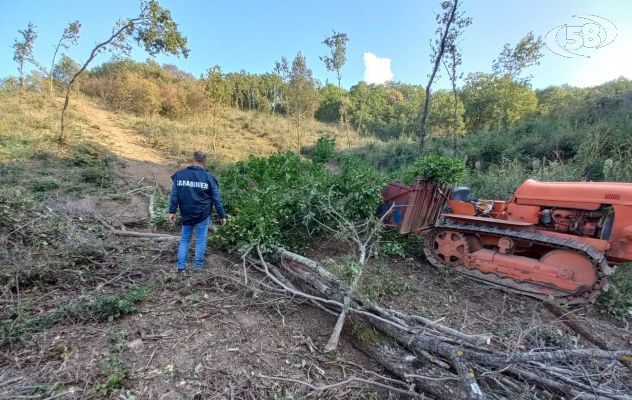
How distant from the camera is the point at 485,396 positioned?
6.86 feet

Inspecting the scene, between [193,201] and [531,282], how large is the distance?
5.04 meters

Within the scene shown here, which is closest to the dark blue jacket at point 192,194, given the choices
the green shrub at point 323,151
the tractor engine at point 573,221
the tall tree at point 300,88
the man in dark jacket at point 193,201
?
the man in dark jacket at point 193,201

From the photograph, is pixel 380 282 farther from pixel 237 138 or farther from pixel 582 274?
pixel 237 138

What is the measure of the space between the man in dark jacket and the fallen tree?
210 cm

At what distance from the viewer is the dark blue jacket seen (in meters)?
4.23

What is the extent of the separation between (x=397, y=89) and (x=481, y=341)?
150ft

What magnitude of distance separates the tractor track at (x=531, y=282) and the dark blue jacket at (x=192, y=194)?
387cm

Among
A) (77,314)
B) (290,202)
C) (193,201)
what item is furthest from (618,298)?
(77,314)

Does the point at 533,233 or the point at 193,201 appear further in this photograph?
the point at 533,233

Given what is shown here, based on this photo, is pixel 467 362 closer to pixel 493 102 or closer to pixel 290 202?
pixel 290 202

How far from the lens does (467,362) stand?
236 cm

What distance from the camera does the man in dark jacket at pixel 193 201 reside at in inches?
167

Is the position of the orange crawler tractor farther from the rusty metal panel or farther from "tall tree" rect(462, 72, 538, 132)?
"tall tree" rect(462, 72, 538, 132)

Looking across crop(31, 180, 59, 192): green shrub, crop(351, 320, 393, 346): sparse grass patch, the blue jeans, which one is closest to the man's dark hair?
the blue jeans
